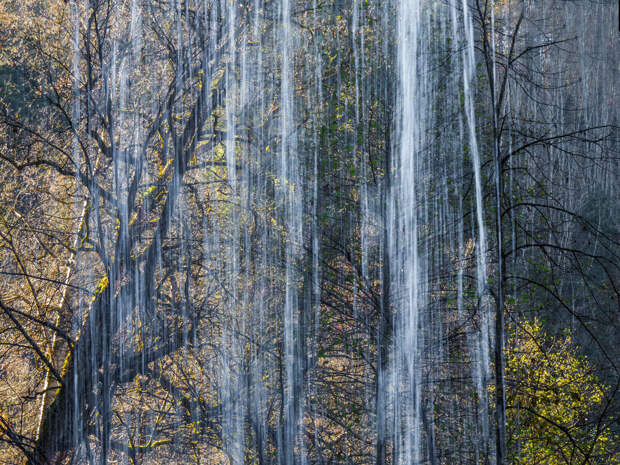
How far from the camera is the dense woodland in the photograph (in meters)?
5.88

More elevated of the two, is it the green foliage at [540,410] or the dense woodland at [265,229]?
the dense woodland at [265,229]

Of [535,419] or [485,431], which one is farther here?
[485,431]

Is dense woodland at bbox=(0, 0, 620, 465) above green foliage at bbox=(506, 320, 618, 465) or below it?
above

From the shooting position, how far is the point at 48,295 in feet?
18.5

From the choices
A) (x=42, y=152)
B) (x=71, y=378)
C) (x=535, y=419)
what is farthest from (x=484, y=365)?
(x=42, y=152)

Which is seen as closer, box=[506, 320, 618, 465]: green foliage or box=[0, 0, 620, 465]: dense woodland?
box=[506, 320, 618, 465]: green foliage

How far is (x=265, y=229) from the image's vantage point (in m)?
6.74

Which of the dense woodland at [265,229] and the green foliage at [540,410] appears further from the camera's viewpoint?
the dense woodland at [265,229]

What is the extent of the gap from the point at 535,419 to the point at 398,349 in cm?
193

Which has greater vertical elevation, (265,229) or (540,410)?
(265,229)

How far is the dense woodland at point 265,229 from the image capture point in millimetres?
5875

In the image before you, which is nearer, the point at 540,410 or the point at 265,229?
the point at 540,410

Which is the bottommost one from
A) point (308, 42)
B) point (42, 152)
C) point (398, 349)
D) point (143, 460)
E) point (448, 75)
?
point (143, 460)

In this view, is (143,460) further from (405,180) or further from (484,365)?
(405,180)
